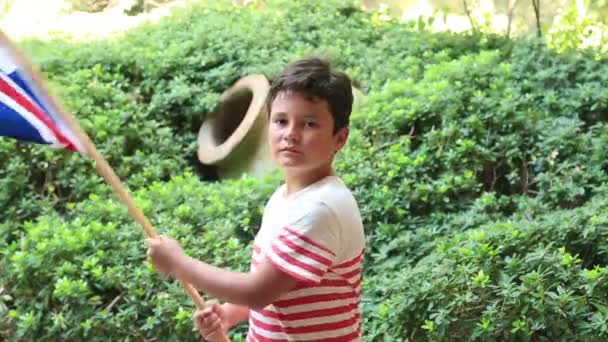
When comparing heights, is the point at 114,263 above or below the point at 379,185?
below

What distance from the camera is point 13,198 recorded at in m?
4.82

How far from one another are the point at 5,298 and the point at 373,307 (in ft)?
5.67

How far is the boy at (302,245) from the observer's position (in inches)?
71.5

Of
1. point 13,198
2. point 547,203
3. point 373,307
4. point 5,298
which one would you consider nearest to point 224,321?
point 373,307

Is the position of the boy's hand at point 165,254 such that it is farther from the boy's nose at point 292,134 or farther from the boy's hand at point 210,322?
the boy's nose at point 292,134

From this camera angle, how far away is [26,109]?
2043 millimetres

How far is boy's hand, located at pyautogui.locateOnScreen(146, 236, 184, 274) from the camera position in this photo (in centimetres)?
192

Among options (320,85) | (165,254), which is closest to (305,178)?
(320,85)

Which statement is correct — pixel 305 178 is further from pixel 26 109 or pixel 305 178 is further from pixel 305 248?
pixel 26 109

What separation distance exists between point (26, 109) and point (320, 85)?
717 millimetres

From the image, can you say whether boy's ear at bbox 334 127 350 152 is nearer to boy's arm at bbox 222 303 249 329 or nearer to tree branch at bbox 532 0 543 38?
boy's arm at bbox 222 303 249 329

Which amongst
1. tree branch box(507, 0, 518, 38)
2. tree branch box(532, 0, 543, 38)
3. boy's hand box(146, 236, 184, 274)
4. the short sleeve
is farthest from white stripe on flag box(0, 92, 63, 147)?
tree branch box(507, 0, 518, 38)

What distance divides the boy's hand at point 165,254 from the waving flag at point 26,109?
34 cm

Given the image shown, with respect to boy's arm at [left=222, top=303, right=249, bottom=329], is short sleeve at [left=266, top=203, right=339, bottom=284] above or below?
above
